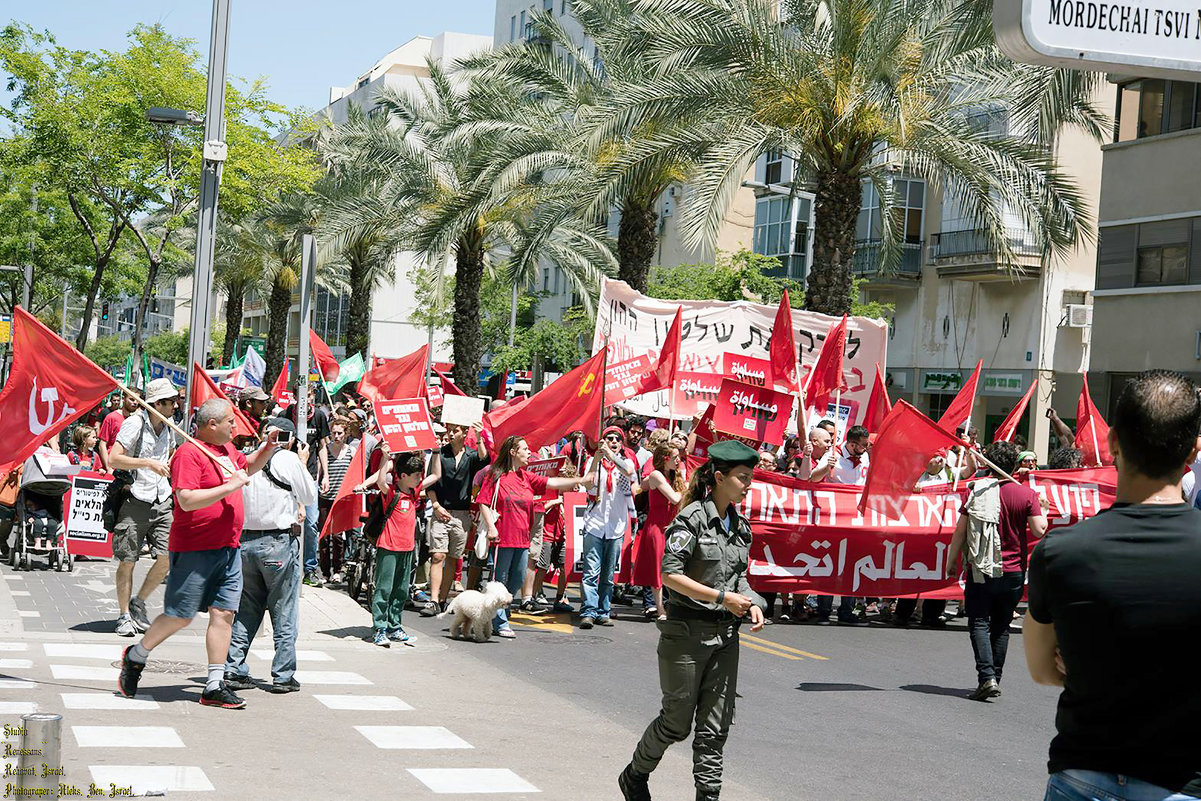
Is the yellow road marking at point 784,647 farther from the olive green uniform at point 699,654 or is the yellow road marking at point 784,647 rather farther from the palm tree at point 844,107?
the palm tree at point 844,107

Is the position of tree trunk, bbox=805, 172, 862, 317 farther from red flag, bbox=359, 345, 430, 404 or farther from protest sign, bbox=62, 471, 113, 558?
protest sign, bbox=62, 471, 113, 558

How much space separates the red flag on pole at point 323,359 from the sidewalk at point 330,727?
1055 cm

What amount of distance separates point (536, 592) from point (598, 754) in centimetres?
684

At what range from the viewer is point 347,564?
1494cm

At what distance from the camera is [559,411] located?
14.0m

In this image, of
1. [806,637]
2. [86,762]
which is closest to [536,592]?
[806,637]

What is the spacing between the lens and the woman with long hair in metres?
13.2

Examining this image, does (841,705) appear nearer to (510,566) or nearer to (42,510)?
(510,566)

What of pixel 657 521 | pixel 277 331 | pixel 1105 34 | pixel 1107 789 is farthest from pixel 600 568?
pixel 277 331

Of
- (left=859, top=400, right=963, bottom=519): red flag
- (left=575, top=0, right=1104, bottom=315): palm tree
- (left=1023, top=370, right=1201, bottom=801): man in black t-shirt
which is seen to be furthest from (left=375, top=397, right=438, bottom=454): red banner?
(left=1023, top=370, right=1201, bottom=801): man in black t-shirt

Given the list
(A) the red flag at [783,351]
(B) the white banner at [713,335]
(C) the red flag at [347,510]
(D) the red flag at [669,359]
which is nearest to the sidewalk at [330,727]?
(C) the red flag at [347,510]

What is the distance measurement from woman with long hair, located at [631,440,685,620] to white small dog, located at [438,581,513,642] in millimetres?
1809

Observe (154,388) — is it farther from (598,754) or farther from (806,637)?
(806,637)

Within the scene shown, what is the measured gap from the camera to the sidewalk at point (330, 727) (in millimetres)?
6793
